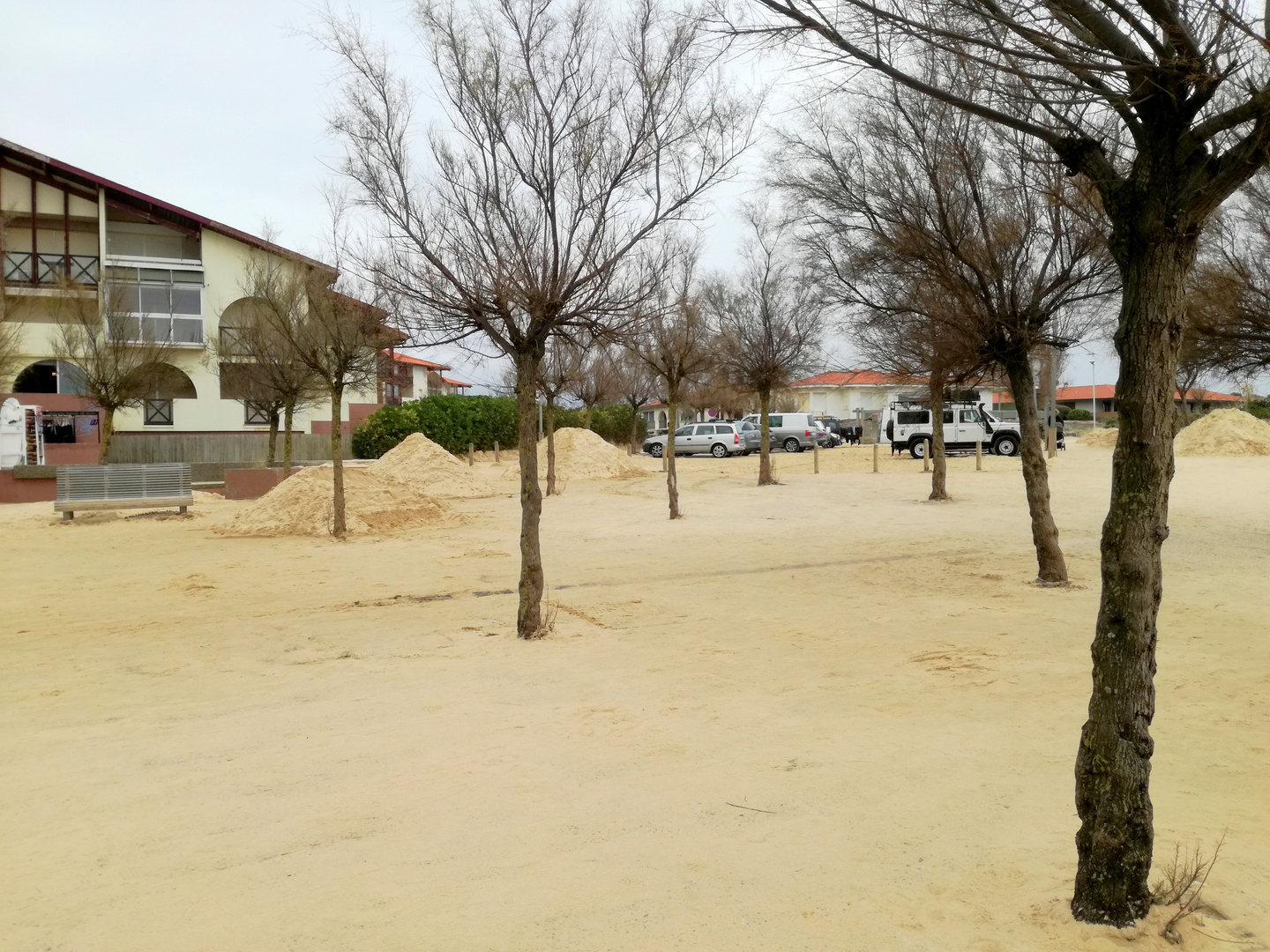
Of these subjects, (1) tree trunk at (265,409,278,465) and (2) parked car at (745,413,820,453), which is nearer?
(1) tree trunk at (265,409,278,465)

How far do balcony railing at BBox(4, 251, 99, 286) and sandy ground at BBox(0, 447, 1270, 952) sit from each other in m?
24.0

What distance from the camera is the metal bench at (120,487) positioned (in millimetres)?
17562

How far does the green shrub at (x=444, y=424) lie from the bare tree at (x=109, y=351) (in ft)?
32.5

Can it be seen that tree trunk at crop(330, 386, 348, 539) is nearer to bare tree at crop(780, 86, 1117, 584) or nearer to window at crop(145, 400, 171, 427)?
bare tree at crop(780, 86, 1117, 584)

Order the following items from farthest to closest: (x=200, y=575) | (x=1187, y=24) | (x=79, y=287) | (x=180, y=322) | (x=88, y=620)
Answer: (x=180, y=322) → (x=79, y=287) → (x=200, y=575) → (x=88, y=620) → (x=1187, y=24)

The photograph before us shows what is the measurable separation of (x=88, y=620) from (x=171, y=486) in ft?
35.0

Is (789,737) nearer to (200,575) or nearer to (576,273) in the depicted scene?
(576,273)

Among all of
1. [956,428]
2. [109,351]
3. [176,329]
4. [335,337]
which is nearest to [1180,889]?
[335,337]

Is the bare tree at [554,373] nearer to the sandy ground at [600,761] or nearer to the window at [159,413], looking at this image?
the window at [159,413]

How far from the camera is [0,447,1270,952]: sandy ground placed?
3.26 meters

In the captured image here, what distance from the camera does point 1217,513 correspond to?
17.0 metres

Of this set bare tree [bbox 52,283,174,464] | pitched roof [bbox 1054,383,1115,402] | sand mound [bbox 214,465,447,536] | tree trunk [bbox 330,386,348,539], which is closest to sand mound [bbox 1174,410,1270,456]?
sand mound [bbox 214,465,447,536]

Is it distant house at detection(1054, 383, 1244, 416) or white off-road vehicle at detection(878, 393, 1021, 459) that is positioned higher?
distant house at detection(1054, 383, 1244, 416)

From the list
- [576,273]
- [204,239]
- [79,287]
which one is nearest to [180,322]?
[204,239]
